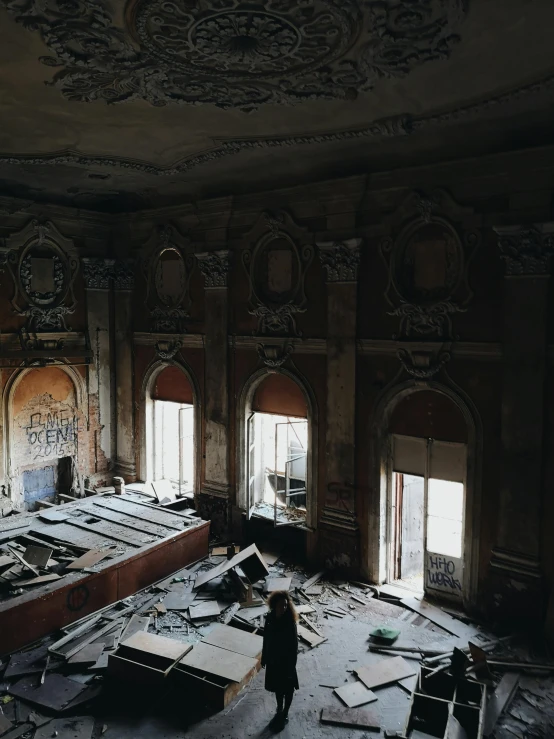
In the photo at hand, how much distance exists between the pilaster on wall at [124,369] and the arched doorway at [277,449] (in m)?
3.05

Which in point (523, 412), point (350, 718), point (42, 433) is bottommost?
point (350, 718)

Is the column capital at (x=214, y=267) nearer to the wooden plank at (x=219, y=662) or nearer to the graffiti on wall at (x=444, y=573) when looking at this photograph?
the graffiti on wall at (x=444, y=573)

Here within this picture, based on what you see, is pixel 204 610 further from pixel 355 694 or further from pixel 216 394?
pixel 216 394

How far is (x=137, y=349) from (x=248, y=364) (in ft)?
9.83

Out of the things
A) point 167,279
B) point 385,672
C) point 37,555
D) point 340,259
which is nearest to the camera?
point 385,672

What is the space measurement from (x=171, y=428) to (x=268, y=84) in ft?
26.4

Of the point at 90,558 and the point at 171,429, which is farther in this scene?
the point at 171,429

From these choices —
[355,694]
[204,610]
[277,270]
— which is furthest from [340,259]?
[355,694]

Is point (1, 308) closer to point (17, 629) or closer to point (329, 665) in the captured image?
point (17, 629)

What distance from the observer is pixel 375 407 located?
9008mm

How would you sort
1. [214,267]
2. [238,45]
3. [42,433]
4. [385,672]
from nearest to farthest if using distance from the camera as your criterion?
1. [238,45]
2. [385,672]
3. [214,267]
4. [42,433]

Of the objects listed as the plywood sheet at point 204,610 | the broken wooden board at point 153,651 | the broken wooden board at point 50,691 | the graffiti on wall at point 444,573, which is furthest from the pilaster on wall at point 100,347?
the graffiti on wall at point 444,573

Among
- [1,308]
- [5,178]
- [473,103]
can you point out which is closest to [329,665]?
[473,103]

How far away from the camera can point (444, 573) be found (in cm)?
862
